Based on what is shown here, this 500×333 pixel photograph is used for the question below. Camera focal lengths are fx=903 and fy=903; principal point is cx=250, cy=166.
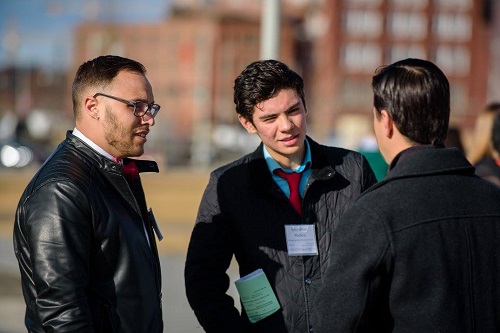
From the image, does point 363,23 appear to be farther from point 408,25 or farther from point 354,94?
point 354,94

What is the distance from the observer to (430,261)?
9.02 feet

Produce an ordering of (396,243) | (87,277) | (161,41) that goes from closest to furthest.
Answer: (396,243) → (87,277) → (161,41)

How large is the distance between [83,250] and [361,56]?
104 meters

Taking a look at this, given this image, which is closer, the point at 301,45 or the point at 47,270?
the point at 47,270

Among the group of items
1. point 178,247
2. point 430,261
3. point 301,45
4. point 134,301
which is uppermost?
point 301,45

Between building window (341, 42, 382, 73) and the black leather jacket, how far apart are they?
102 m

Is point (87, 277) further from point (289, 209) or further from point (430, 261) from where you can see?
point (430, 261)

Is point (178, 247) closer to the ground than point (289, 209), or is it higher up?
closer to the ground

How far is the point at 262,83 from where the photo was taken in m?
3.84

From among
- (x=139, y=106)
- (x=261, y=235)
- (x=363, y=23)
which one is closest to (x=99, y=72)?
(x=139, y=106)

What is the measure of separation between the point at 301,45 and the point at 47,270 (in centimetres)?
12498

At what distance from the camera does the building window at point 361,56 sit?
105 m

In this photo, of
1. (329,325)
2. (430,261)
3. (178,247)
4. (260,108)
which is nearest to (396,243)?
(430,261)

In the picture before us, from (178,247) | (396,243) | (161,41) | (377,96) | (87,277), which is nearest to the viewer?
(396,243)
